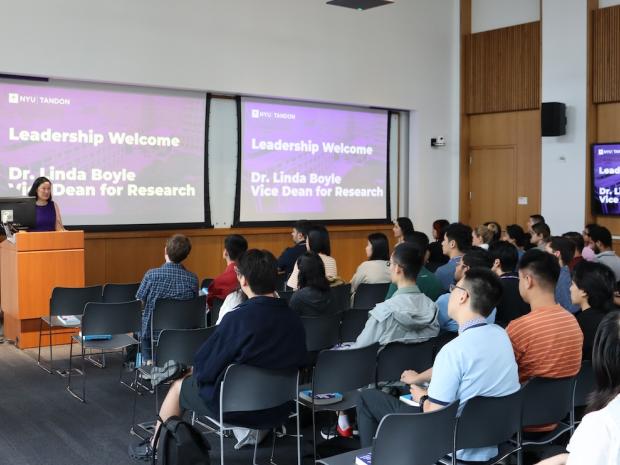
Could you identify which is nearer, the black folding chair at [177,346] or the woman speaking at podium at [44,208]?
the black folding chair at [177,346]

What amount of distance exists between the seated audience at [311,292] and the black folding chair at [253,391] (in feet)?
4.52

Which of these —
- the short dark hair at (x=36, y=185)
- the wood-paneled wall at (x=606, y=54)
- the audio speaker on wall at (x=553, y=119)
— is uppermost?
the wood-paneled wall at (x=606, y=54)

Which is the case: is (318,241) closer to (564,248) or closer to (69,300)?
(564,248)

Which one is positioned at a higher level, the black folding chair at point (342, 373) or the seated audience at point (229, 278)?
the seated audience at point (229, 278)

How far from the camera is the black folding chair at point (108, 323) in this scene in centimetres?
542

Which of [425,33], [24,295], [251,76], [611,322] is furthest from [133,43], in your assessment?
[611,322]

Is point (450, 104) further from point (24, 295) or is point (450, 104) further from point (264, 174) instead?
point (24, 295)

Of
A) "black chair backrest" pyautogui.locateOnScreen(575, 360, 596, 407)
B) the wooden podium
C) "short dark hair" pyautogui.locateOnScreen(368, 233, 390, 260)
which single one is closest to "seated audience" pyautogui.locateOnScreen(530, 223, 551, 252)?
"short dark hair" pyautogui.locateOnScreen(368, 233, 390, 260)

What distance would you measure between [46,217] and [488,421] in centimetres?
594

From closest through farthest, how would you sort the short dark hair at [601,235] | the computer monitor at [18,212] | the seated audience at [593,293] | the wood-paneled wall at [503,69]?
1. the seated audience at [593,293]
2. the computer monitor at [18,212]
3. the short dark hair at [601,235]
4. the wood-paneled wall at [503,69]

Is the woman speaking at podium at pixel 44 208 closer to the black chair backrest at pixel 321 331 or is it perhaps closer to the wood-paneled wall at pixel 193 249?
the wood-paneled wall at pixel 193 249

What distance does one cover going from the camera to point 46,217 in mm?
7750

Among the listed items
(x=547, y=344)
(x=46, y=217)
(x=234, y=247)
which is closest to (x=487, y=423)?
(x=547, y=344)

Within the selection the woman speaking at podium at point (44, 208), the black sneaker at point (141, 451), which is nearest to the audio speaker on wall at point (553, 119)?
the woman speaking at podium at point (44, 208)
